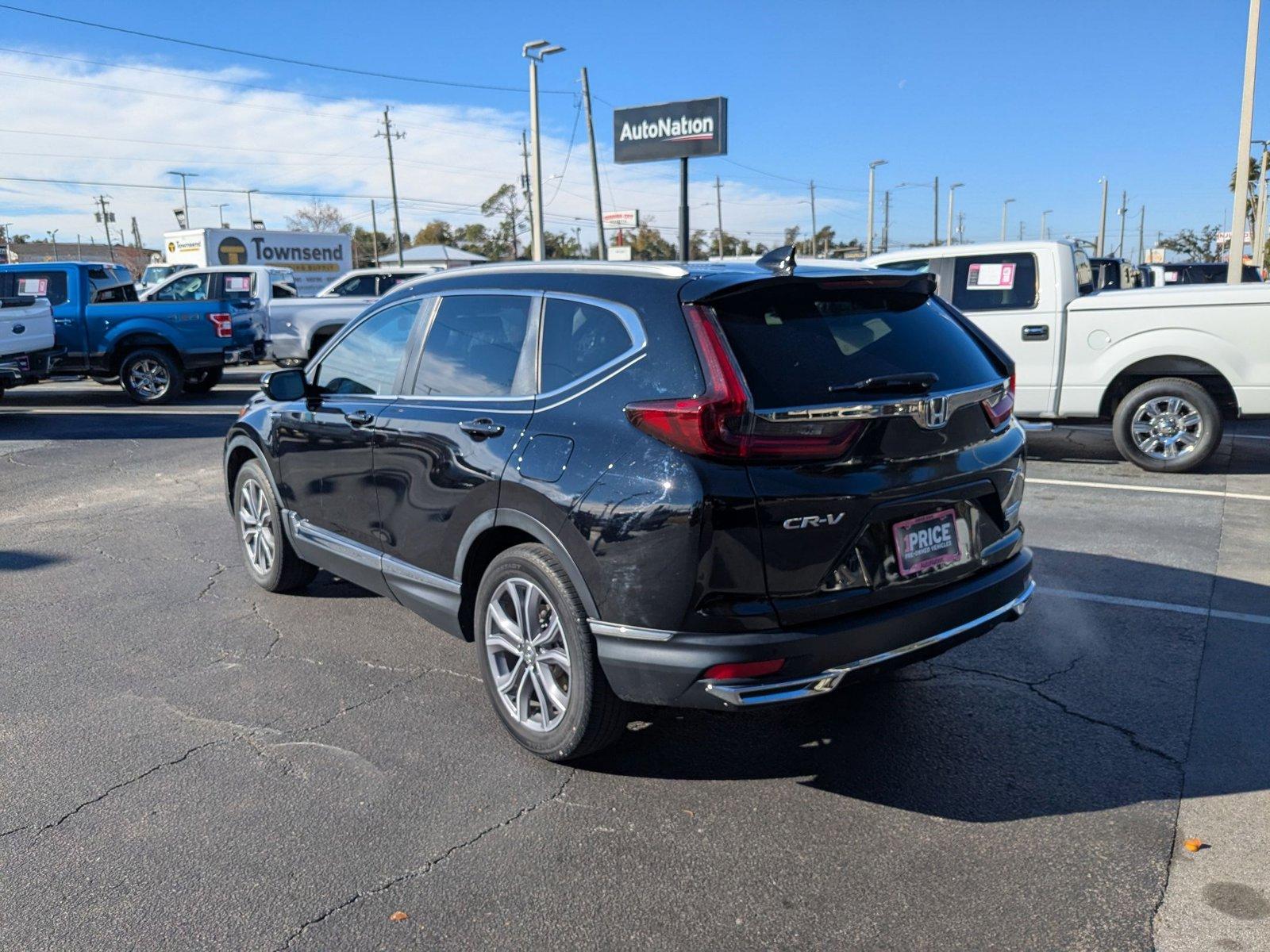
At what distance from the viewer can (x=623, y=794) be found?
11.4ft

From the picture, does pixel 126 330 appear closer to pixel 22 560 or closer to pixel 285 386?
pixel 22 560

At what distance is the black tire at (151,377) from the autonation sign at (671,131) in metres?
21.5

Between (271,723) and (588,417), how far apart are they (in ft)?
6.20

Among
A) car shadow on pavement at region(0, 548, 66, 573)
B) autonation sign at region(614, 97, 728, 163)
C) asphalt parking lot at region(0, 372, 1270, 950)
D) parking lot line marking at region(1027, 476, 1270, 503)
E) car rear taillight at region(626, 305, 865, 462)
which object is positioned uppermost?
autonation sign at region(614, 97, 728, 163)

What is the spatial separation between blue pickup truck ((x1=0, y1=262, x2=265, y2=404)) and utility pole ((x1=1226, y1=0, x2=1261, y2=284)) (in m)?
16.2

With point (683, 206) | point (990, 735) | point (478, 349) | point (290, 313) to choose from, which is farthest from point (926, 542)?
point (683, 206)

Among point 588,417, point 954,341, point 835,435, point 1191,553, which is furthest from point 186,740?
point 1191,553

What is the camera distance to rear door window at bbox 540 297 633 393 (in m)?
3.46

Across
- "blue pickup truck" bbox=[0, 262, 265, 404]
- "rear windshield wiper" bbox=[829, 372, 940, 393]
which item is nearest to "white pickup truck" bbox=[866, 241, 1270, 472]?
"rear windshield wiper" bbox=[829, 372, 940, 393]

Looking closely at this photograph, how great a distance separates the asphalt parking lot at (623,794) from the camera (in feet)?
9.15

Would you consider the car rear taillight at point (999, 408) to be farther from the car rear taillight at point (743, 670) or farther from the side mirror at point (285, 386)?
the side mirror at point (285, 386)

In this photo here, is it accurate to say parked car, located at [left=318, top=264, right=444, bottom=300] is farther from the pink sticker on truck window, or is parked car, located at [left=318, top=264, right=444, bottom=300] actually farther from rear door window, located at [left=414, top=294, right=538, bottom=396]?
rear door window, located at [left=414, top=294, right=538, bottom=396]

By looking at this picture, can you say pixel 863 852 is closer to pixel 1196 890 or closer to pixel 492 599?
pixel 1196 890

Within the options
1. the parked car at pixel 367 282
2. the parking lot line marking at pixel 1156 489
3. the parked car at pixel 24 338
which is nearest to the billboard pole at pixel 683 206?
the parked car at pixel 367 282
